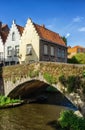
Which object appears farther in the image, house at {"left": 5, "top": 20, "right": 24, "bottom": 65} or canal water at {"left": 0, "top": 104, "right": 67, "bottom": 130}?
house at {"left": 5, "top": 20, "right": 24, "bottom": 65}

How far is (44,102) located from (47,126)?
11954mm

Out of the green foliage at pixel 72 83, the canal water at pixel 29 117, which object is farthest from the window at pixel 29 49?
the green foliage at pixel 72 83

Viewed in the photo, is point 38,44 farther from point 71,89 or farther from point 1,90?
point 71,89

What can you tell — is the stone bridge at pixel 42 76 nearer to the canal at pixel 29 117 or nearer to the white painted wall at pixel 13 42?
the canal at pixel 29 117

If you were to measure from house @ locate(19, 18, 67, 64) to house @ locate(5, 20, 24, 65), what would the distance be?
4.70 ft

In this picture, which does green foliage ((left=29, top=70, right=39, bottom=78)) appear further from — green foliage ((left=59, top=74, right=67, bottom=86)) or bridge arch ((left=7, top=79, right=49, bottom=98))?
green foliage ((left=59, top=74, right=67, bottom=86))

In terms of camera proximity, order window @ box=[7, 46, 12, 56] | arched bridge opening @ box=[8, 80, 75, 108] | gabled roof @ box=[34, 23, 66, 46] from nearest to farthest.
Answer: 1. arched bridge opening @ box=[8, 80, 75, 108]
2. gabled roof @ box=[34, 23, 66, 46]
3. window @ box=[7, 46, 12, 56]

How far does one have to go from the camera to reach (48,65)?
68.0ft

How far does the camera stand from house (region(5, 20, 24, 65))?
39.9 m

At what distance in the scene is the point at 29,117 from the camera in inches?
829

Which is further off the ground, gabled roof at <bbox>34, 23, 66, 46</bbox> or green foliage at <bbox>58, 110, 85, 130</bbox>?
gabled roof at <bbox>34, 23, 66, 46</bbox>

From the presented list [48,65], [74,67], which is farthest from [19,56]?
[74,67]

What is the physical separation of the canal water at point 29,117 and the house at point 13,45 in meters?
15.3

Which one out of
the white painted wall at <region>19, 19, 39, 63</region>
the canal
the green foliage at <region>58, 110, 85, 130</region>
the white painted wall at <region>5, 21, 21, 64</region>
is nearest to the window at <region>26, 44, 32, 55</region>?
the white painted wall at <region>19, 19, 39, 63</region>
